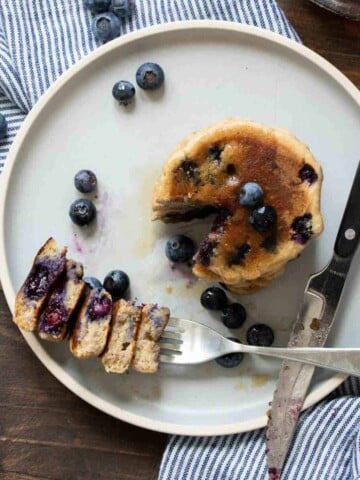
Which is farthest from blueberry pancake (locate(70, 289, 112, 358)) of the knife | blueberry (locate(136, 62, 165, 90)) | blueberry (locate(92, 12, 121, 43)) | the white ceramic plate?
blueberry (locate(92, 12, 121, 43))

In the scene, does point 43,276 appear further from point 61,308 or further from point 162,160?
point 162,160

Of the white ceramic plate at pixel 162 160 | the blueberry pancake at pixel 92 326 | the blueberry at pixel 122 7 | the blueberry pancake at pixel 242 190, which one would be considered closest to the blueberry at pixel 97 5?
the blueberry at pixel 122 7

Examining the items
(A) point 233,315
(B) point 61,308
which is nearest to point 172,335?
(A) point 233,315

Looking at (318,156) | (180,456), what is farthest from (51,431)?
(318,156)

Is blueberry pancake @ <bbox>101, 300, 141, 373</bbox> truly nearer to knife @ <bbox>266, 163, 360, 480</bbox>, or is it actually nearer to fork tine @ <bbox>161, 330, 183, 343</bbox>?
fork tine @ <bbox>161, 330, 183, 343</bbox>

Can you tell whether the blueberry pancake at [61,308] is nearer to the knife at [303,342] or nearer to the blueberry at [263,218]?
the blueberry at [263,218]

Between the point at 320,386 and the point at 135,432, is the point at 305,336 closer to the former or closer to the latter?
the point at 320,386

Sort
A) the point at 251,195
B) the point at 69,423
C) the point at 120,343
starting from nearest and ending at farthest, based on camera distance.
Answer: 1. the point at 251,195
2. the point at 120,343
3. the point at 69,423
